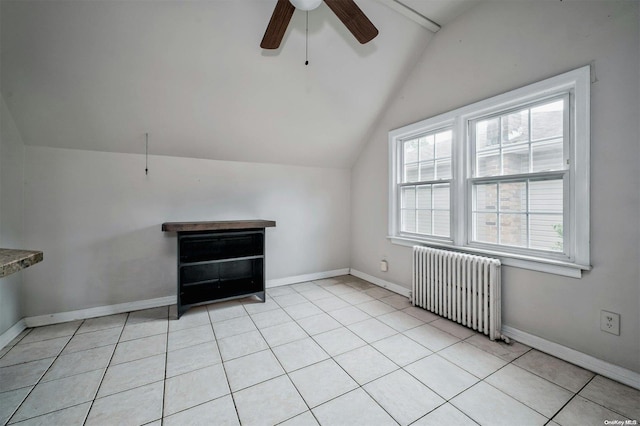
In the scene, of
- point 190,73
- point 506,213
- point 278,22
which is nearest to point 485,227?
point 506,213

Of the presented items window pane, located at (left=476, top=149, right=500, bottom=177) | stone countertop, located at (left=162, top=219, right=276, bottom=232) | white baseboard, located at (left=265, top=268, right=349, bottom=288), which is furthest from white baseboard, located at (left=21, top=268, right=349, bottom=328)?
window pane, located at (left=476, top=149, right=500, bottom=177)

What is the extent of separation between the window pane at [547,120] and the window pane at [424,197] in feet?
3.66

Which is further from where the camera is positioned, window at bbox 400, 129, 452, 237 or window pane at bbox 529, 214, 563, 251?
window at bbox 400, 129, 452, 237

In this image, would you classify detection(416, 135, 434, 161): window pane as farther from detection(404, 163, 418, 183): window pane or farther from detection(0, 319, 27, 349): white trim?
detection(0, 319, 27, 349): white trim

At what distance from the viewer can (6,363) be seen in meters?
1.96

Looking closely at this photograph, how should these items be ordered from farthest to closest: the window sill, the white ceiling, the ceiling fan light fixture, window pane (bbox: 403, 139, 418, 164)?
window pane (bbox: 403, 139, 418, 164) < the white ceiling < the window sill < the ceiling fan light fixture

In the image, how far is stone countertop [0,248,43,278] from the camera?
1.23 m

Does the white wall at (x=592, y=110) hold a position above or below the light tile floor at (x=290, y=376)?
above

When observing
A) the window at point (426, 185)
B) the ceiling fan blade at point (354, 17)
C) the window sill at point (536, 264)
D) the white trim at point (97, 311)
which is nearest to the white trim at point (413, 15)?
the ceiling fan blade at point (354, 17)

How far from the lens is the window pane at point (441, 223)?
293 cm

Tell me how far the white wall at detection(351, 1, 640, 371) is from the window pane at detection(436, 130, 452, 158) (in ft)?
0.95

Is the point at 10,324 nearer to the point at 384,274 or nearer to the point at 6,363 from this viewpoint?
the point at 6,363

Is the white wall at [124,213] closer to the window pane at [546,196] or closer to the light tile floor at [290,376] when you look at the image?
the light tile floor at [290,376]

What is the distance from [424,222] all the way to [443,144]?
929 millimetres
